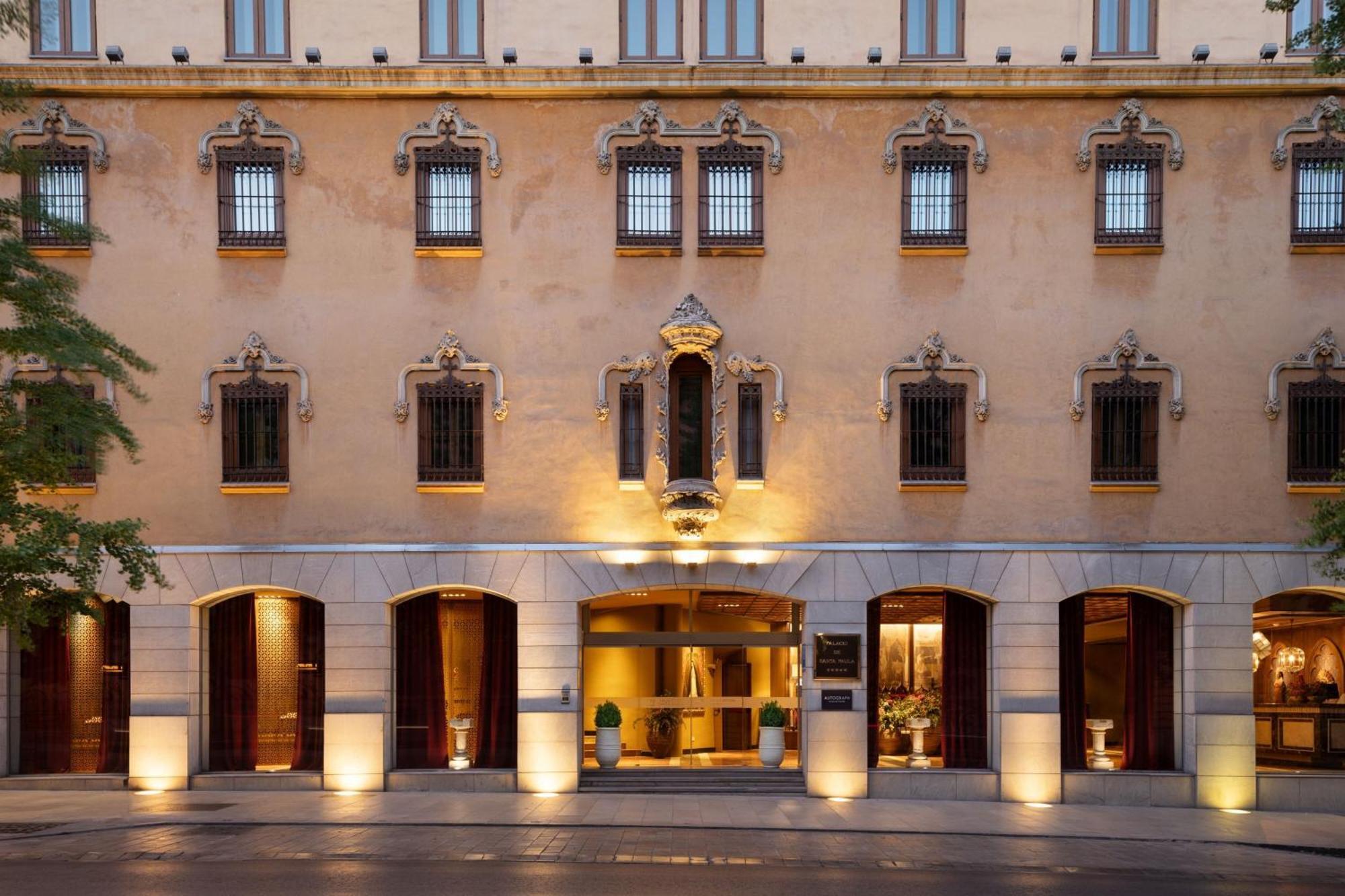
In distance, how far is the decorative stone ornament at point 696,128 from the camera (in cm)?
1967

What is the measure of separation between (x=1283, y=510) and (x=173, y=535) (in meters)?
20.4

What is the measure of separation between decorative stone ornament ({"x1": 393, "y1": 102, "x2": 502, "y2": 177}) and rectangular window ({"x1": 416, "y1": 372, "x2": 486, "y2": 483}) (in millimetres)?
4028

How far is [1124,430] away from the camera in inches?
766

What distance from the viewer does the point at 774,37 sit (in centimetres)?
1983

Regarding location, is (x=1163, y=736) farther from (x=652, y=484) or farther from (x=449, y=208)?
(x=449, y=208)

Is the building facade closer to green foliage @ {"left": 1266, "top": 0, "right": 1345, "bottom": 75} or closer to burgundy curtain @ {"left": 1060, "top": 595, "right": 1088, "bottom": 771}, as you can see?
burgundy curtain @ {"left": 1060, "top": 595, "right": 1088, "bottom": 771}

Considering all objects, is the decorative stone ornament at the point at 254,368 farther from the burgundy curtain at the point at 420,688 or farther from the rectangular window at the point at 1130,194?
the rectangular window at the point at 1130,194

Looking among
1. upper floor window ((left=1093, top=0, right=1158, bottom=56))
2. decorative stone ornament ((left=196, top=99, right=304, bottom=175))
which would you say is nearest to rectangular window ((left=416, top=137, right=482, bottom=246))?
decorative stone ornament ((left=196, top=99, right=304, bottom=175))

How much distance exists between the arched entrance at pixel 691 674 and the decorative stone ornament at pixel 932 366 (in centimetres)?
422

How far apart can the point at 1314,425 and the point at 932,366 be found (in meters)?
7.00

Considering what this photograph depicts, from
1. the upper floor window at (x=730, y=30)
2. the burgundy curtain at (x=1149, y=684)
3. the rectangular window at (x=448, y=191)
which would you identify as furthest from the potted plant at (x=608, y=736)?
the upper floor window at (x=730, y=30)

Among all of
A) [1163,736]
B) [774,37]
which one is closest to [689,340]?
[774,37]

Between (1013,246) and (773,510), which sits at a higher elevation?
(1013,246)

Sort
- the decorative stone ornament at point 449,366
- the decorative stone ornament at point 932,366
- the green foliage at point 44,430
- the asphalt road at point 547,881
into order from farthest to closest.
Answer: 1. the decorative stone ornament at point 449,366
2. the decorative stone ornament at point 932,366
3. the green foliage at point 44,430
4. the asphalt road at point 547,881
